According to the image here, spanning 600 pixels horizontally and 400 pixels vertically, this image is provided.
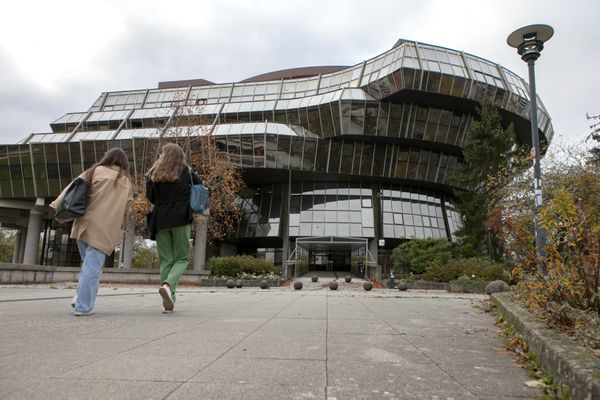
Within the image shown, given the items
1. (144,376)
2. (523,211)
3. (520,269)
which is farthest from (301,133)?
(144,376)

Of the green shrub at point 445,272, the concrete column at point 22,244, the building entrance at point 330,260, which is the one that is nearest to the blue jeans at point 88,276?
the green shrub at point 445,272

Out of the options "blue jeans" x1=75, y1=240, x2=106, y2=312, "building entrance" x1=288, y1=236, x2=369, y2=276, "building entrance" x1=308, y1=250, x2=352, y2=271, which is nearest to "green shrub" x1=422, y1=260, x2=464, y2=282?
"building entrance" x1=288, y1=236, x2=369, y2=276

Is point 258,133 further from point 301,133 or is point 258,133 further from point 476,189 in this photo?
point 476,189

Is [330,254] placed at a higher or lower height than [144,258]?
higher

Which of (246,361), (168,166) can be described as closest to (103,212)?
(168,166)

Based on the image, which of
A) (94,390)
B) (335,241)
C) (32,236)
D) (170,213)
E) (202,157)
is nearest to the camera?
(94,390)

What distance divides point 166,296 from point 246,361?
2.81 m

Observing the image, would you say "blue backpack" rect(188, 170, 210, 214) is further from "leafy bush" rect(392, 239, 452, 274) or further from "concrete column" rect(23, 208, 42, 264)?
"concrete column" rect(23, 208, 42, 264)

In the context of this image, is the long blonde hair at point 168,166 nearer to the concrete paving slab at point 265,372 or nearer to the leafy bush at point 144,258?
the concrete paving slab at point 265,372

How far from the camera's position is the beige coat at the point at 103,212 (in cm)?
499

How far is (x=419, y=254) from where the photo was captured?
26.2 metres

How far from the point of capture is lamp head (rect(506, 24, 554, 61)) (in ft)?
34.9

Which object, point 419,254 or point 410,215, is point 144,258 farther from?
point 419,254

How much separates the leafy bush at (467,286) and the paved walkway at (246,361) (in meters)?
13.1
